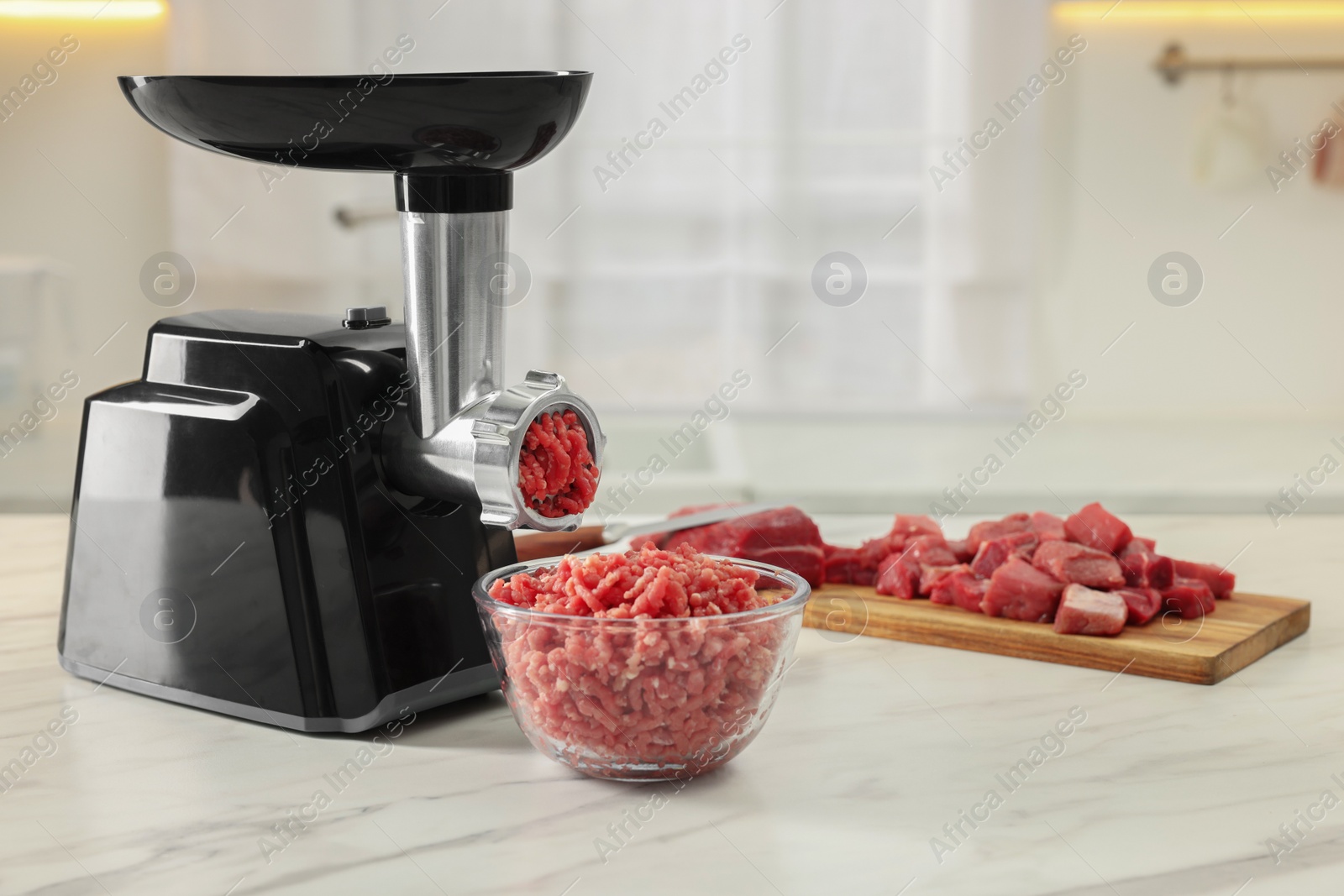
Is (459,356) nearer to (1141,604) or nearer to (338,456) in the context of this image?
(338,456)

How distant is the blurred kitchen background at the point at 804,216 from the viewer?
260 centimetres

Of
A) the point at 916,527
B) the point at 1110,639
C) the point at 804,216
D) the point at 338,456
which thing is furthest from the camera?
the point at 804,216

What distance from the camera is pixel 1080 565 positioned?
111 centimetres

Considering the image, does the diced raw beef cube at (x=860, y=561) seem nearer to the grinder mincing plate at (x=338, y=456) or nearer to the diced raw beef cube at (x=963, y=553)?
the diced raw beef cube at (x=963, y=553)

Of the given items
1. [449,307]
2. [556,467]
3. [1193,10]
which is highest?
[1193,10]

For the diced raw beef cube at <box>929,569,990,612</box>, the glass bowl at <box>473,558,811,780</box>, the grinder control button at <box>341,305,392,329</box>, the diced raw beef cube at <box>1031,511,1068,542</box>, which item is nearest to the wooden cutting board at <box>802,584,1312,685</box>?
the diced raw beef cube at <box>929,569,990,612</box>

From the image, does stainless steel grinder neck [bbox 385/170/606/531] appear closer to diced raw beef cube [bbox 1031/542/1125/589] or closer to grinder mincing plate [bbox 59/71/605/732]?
grinder mincing plate [bbox 59/71/605/732]

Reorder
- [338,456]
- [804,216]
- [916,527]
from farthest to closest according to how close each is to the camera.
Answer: [804,216] → [916,527] → [338,456]

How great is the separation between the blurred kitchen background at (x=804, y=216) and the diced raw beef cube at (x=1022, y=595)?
141cm

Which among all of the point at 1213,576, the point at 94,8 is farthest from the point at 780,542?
the point at 94,8

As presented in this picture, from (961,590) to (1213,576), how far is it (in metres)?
0.23

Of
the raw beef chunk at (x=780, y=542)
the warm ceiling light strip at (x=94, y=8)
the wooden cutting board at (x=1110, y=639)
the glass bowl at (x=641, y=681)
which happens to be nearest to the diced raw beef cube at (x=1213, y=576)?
the wooden cutting board at (x=1110, y=639)

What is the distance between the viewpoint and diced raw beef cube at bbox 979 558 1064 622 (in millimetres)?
1075

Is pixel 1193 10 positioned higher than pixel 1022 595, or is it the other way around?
pixel 1193 10
